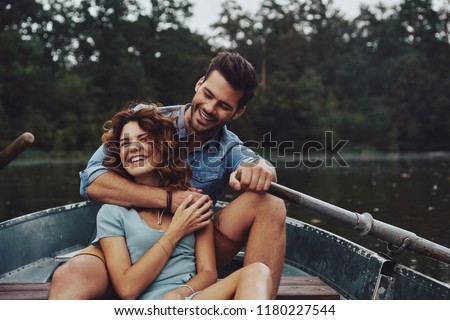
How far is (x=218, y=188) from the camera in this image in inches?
123

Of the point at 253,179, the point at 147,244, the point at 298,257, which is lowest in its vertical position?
the point at 298,257

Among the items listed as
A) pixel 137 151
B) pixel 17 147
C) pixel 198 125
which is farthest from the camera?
pixel 198 125

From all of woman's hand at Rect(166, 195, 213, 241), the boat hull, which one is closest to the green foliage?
the boat hull

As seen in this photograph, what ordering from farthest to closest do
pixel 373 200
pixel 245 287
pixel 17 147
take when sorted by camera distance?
pixel 373 200, pixel 17 147, pixel 245 287

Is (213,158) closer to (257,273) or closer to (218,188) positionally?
(218,188)

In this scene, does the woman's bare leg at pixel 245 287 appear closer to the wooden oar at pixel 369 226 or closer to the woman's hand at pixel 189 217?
the woman's hand at pixel 189 217

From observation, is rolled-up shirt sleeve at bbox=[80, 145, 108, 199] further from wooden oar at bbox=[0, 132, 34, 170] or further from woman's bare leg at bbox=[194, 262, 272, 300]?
woman's bare leg at bbox=[194, 262, 272, 300]

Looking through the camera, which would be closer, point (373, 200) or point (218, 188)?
point (218, 188)

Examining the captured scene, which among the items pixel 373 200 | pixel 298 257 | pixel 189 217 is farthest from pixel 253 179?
pixel 373 200

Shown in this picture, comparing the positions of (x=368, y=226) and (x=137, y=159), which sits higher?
(x=137, y=159)

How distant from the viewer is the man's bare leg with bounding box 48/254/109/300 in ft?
6.98

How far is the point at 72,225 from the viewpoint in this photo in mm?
4203

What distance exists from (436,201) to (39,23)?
2890cm

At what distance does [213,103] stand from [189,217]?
0.74 meters
